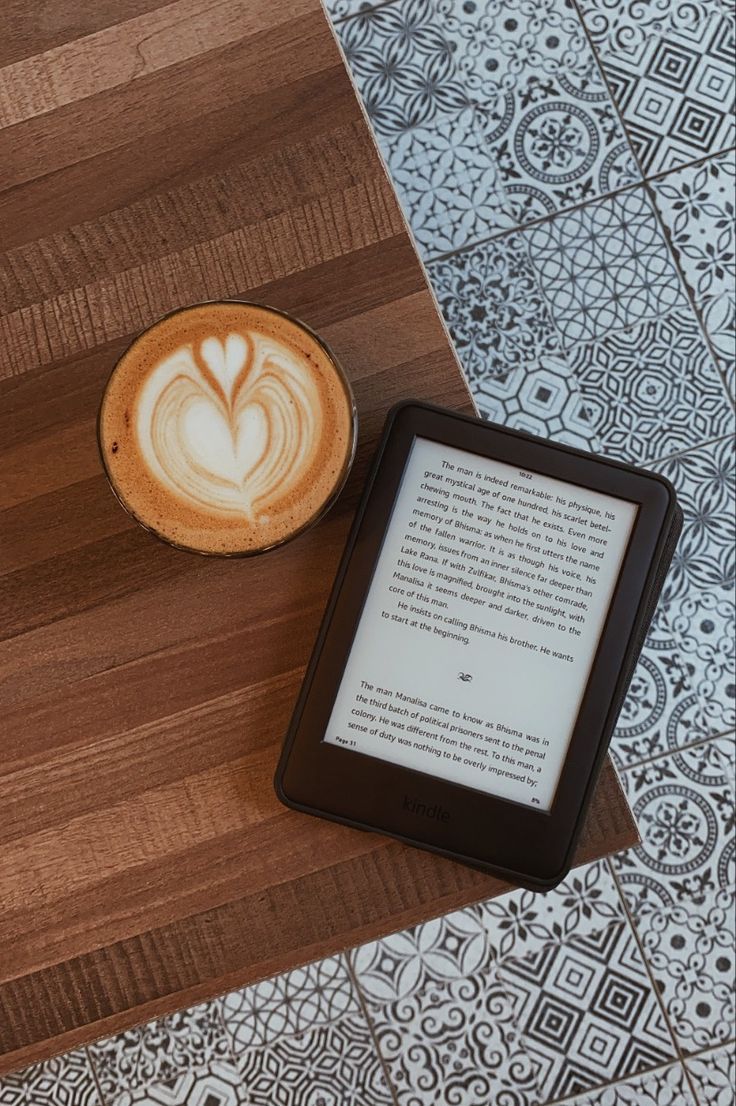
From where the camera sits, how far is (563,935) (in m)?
1.13

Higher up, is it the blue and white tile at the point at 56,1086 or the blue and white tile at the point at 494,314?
the blue and white tile at the point at 494,314

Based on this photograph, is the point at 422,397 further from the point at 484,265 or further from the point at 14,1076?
the point at 14,1076

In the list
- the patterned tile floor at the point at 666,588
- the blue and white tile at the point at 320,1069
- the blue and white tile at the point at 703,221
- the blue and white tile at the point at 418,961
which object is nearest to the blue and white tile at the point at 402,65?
the patterned tile floor at the point at 666,588

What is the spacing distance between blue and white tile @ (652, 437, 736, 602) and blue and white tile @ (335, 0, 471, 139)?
1.72ft

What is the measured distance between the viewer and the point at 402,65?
3.80 feet

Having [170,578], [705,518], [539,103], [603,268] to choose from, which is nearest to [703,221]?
[603,268]

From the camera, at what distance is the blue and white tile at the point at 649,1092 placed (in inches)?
43.8

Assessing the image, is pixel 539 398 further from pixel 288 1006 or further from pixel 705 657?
pixel 288 1006

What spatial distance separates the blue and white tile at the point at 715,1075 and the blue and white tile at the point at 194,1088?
1.78ft

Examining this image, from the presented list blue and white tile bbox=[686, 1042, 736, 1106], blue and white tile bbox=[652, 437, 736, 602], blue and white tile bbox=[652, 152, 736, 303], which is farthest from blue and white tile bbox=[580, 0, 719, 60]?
blue and white tile bbox=[686, 1042, 736, 1106]

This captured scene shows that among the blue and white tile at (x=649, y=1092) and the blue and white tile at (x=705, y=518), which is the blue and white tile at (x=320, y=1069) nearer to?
the blue and white tile at (x=649, y=1092)

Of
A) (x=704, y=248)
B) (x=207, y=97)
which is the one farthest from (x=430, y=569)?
(x=704, y=248)

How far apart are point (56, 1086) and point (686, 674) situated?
0.91 meters

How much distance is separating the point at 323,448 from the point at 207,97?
28 cm
